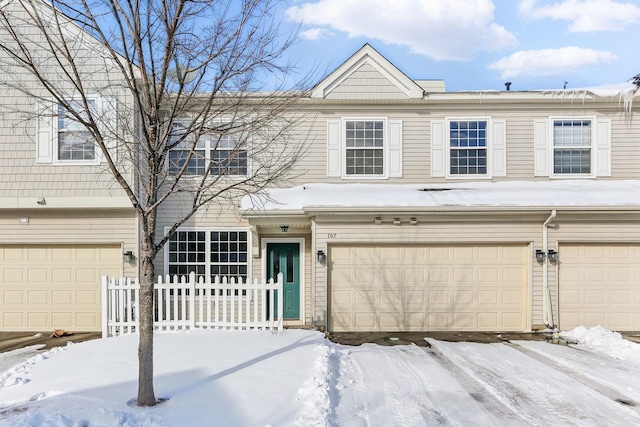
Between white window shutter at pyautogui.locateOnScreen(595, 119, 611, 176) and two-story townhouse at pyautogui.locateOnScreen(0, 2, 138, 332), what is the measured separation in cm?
1134

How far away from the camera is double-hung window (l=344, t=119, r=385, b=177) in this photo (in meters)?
11.8

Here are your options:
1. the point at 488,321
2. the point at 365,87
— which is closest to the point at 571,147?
the point at 488,321

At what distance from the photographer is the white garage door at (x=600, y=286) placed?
10.5 m

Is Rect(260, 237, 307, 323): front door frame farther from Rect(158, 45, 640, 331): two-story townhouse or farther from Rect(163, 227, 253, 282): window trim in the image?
Rect(163, 227, 253, 282): window trim

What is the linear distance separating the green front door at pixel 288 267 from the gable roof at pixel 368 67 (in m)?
3.83

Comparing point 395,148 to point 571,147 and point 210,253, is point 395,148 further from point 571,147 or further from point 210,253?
point 210,253

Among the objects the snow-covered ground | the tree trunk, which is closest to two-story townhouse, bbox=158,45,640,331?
the snow-covered ground

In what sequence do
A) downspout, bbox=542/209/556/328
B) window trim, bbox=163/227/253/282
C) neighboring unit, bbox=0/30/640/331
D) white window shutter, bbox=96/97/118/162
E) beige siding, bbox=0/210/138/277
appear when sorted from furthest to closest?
1. window trim, bbox=163/227/253/282
2. beige siding, bbox=0/210/138/277
3. neighboring unit, bbox=0/30/640/331
4. downspout, bbox=542/209/556/328
5. white window shutter, bbox=96/97/118/162

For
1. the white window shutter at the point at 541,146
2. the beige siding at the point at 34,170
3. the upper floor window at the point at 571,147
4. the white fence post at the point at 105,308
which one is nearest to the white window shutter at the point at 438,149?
the white window shutter at the point at 541,146

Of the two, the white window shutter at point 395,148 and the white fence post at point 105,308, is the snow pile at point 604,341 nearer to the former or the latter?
the white window shutter at point 395,148

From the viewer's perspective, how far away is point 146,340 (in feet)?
17.7

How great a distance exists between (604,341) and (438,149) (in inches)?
217

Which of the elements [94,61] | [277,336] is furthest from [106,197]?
[277,336]

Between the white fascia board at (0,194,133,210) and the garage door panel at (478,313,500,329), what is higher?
the white fascia board at (0,194,133,210)
